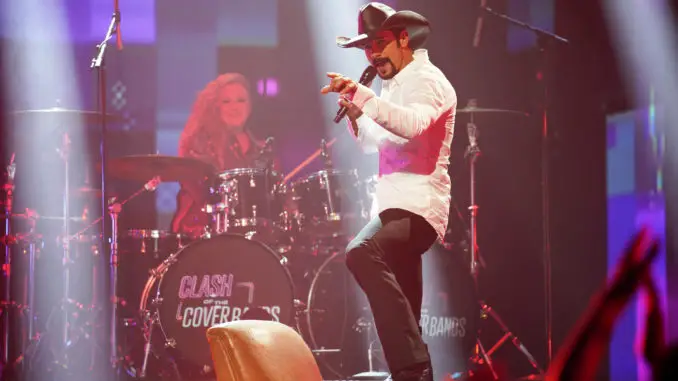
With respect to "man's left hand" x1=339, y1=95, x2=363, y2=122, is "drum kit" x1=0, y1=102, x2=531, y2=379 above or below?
below

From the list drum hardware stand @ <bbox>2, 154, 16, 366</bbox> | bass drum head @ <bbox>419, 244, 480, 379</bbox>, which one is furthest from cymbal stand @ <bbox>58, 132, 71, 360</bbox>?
bass drum head @ <bbox>419, 244, 480, 379</bbox>

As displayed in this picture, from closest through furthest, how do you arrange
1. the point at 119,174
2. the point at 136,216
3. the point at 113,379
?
the point at 113,379
the point at 119,174
the point at 136,216

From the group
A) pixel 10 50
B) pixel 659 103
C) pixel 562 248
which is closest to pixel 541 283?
pixel 562 248

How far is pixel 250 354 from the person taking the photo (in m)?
2.54

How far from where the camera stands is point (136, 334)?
6.72m

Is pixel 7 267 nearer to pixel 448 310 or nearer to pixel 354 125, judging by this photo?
pixel 448 310

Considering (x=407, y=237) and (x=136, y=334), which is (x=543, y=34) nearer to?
(x=407, y=237)

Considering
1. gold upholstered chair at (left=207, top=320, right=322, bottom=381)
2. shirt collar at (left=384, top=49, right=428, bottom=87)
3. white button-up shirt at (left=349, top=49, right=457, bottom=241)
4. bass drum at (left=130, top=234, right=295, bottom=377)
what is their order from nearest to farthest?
gold upholstered chair at (left=207, top=320, right=322, bottom=381)
white button-up shirt at (left=349, top=49, right=457, bottom=241)
shirt collar at (left=384, top=49, right=428, bottom=87)
bass drum at (left=130, top=234, right=295, bottom=377)

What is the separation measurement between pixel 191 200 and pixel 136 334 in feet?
3.90

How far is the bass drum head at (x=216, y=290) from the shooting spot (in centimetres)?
577

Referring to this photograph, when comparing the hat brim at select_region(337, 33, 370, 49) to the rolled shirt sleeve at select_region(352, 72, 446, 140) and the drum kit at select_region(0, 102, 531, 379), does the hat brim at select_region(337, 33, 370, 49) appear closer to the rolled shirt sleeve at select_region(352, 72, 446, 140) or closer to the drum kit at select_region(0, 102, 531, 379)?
the rolled shirt sleeve at select_region(352, 72, 446, 140)

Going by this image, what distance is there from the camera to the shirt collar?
3479 millimetres

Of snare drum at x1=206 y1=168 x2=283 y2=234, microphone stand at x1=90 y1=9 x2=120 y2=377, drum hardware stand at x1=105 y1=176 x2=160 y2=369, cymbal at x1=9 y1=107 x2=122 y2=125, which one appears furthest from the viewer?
cymbal at x1=9 y1=107 x2=122 y2=125

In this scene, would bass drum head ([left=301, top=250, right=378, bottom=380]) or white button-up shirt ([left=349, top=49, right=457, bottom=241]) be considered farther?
bass drum head ([left=301, top=250, right=378, bottom=380])
